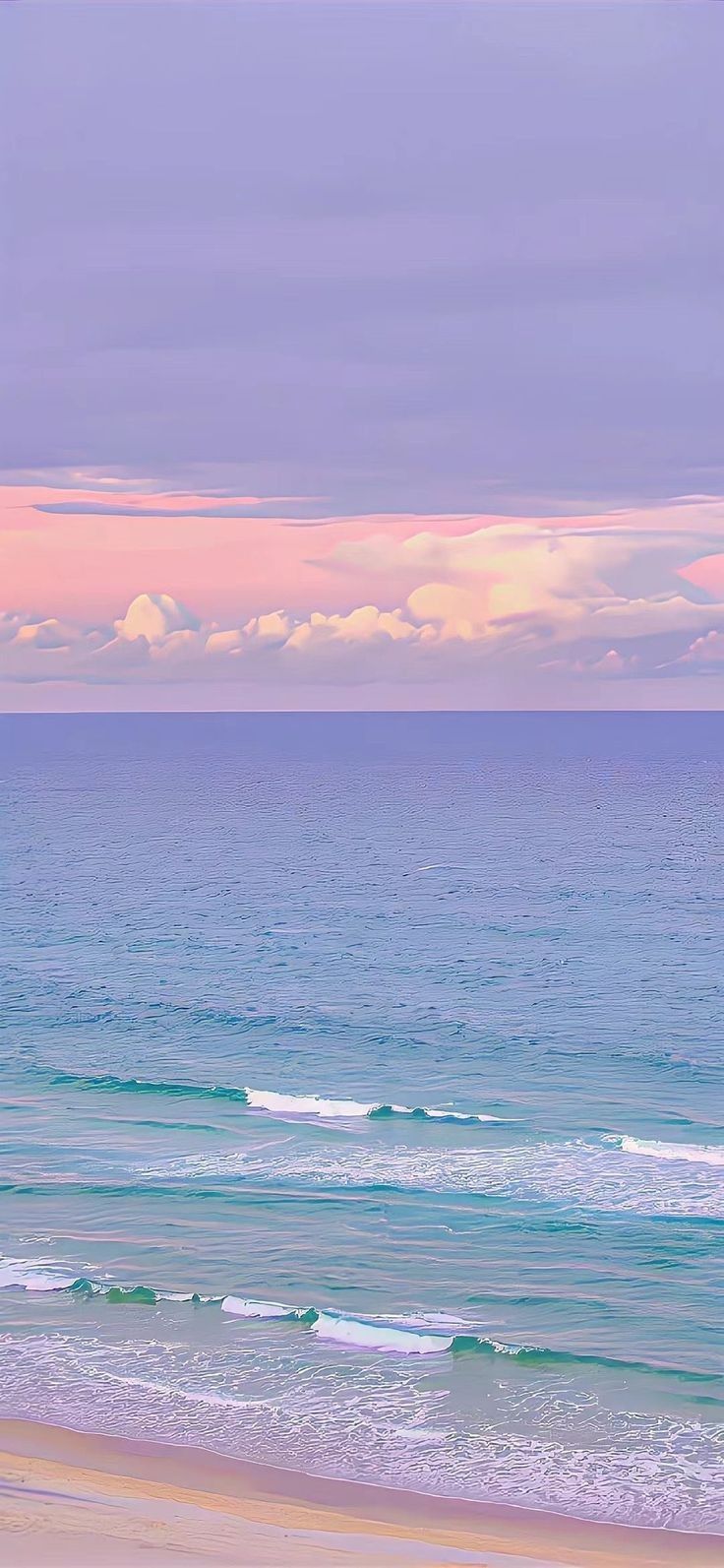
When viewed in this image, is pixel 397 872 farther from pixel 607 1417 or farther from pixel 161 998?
pixel 607 1417

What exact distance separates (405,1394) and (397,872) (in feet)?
198

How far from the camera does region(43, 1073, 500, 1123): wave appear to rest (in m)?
27.8

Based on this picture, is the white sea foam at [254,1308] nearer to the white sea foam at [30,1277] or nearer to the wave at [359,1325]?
the wave at [359,1325]

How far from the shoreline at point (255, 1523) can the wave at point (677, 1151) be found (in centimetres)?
1183

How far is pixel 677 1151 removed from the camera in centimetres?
2519

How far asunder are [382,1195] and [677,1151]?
600 centimetres

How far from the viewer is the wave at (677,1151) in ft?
80.7

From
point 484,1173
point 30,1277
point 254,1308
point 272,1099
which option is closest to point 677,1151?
point 484,1173

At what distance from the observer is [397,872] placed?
76.4 meters

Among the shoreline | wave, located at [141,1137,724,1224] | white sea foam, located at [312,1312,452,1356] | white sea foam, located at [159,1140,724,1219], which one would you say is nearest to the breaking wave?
white sea foam, located at [312,1312,452,1356]

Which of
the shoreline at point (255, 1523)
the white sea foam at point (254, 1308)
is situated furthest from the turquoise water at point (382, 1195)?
the shoreline at point (255, 1523)

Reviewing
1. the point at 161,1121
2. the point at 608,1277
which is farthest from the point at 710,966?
the point at 608,1277

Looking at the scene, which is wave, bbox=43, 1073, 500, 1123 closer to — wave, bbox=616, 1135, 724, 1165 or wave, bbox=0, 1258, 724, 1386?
wave, bbox=616, 1135, 724, 1165

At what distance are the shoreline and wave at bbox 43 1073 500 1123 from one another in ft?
43.8
